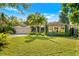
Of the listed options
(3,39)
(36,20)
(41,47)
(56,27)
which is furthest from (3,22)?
(56,27)

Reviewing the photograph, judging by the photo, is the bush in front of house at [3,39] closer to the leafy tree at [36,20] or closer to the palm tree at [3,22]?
the palm tree at [3,22]

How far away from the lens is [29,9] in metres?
5.59

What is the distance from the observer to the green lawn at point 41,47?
557 cm

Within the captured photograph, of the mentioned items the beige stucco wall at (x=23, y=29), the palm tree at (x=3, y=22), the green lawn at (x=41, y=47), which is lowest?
the green lawn at (x=41, y=47)

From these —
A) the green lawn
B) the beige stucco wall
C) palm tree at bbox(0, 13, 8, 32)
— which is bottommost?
the green lawn

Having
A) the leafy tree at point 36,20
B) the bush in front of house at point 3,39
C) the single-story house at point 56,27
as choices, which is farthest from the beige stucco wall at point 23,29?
the single-story house at point 56,27

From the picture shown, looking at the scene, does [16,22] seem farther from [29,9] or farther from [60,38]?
[60,38]

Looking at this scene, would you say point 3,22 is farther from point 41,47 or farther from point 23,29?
point 41,47

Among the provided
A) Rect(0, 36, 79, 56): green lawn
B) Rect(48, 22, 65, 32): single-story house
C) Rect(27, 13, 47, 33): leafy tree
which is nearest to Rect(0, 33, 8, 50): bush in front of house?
Rect(0, 36, 79, 56): green lawn

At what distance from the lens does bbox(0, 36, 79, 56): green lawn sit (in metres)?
5.57

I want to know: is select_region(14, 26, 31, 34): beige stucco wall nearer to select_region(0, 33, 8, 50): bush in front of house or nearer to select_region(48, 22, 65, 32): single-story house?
select_region(0, 33, 8, 50): bush in front of house

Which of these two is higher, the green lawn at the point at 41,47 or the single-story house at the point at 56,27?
the single-story house at the point at 56,27

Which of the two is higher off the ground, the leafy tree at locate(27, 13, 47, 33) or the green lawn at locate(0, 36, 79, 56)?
the leafy tree at locate(27, 13, 47, 33)

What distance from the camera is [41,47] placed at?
5.59 meters
